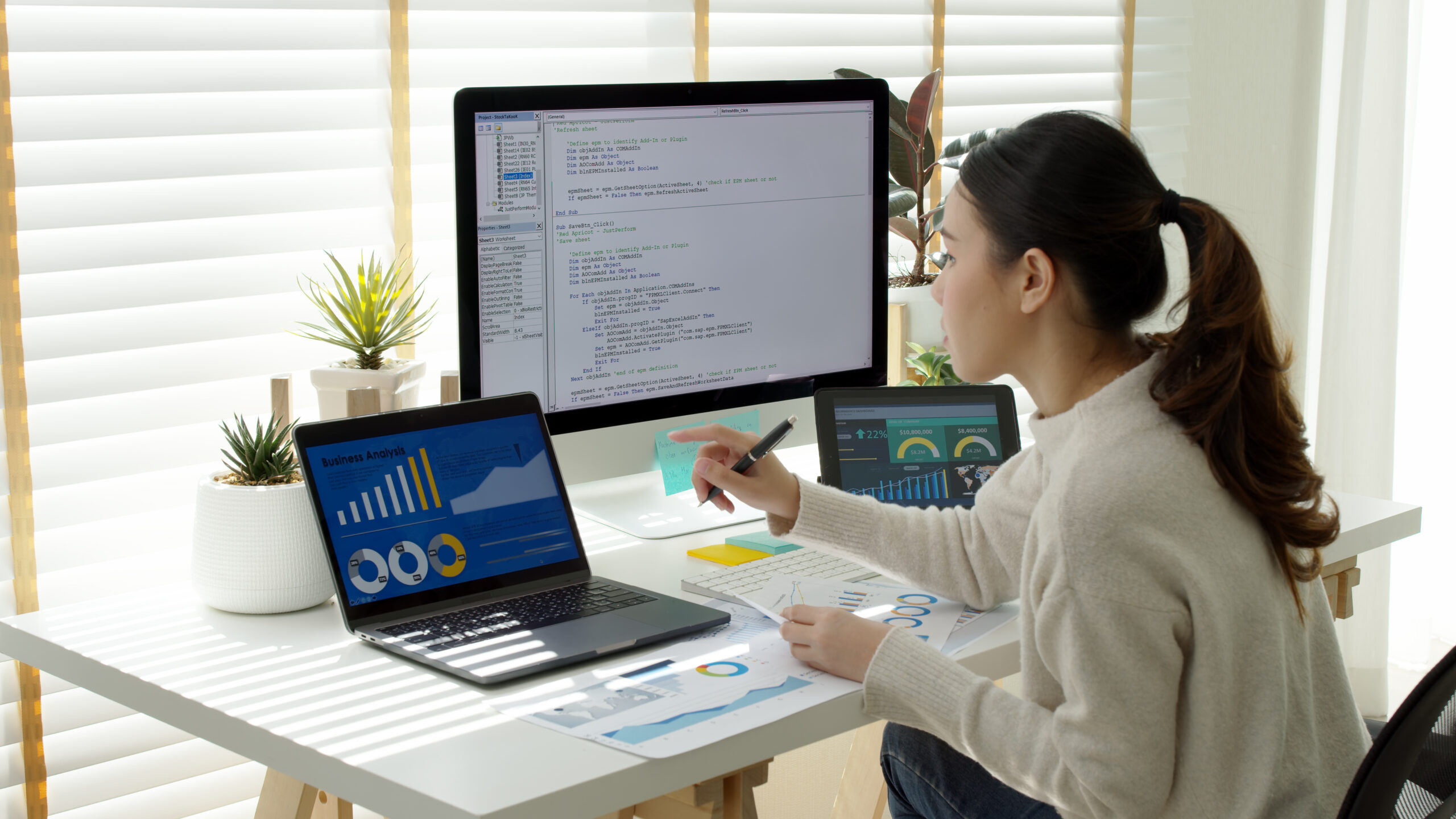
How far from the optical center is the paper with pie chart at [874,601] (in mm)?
1232

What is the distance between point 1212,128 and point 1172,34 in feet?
0.75

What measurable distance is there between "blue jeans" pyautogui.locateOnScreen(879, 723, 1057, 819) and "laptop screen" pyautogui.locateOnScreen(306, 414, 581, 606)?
398 mm

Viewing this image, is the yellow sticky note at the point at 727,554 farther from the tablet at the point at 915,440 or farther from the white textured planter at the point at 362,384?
the white textured planter at the point at 362,384

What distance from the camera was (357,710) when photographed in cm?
101

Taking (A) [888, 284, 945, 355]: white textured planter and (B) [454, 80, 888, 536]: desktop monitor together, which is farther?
(A) [888, 284, 945, 355]: white textured planter

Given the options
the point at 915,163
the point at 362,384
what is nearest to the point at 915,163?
the point at 915,163

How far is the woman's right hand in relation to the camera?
4.50ft

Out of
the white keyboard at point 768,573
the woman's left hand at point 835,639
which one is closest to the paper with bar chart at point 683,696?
the woman's left hand at point 835,639

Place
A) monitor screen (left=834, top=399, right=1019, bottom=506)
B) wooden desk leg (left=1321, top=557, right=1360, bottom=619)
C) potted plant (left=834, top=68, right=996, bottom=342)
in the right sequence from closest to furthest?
monitor screen (left=834, top=399, right=1019, bottom=506), wooden desk leg (left=1321, top=557, right=1360, bottom=619), potted plant (left=834, top=68, right=996, bottom=342)

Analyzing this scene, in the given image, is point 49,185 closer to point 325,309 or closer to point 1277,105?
point 325,309

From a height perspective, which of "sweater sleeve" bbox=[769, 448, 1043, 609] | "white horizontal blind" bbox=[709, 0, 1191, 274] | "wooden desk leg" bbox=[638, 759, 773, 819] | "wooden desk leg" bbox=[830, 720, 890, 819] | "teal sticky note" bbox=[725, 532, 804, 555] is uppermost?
"white horizontal blind" bbox=[709, 0, 1191, 274]

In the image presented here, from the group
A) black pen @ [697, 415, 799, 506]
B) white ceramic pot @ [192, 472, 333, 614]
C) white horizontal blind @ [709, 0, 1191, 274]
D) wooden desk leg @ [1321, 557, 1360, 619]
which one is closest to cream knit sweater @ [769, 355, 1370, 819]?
black pen @ [697, 415, 799, 506]

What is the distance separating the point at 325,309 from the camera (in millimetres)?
1409

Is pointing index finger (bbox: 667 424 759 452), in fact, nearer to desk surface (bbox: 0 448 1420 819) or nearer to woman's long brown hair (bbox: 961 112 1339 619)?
desk surface (bbox: 0 448 1420 819)
